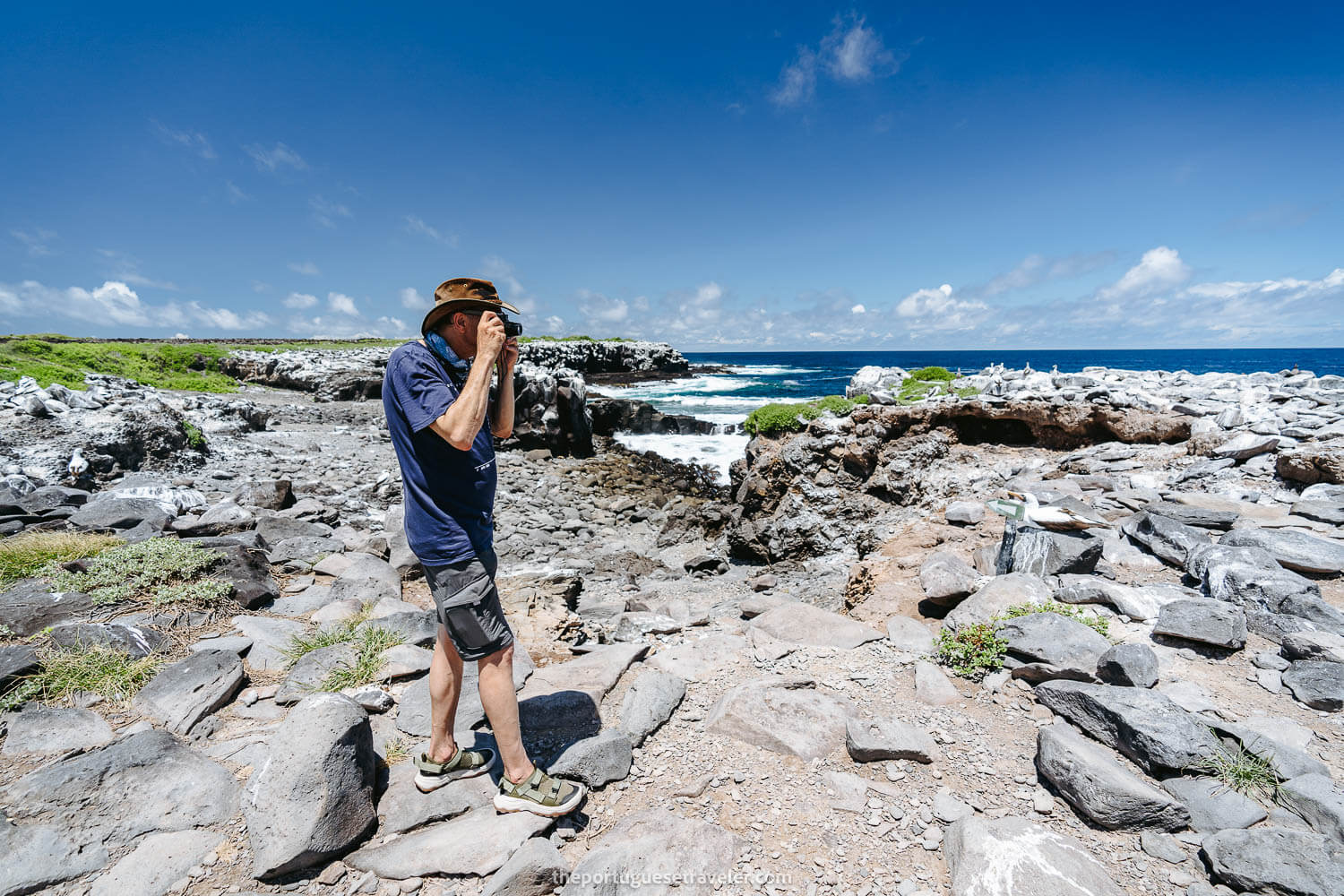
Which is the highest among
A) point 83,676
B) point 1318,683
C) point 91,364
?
point 91,364

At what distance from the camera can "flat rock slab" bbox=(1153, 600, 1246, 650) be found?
4098 millimetres

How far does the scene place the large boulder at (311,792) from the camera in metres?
2.59

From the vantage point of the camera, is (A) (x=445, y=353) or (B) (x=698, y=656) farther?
(B) (x=698, y=656)

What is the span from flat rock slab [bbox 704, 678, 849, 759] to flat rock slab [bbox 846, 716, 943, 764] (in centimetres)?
17

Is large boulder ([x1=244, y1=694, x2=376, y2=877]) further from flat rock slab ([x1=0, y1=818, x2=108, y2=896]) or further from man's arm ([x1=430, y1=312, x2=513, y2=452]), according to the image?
man's arm ([x1=430, y1=312, x2=513, y2=452])

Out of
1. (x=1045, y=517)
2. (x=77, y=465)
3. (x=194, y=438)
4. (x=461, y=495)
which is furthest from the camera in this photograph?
(x=194, y=438)

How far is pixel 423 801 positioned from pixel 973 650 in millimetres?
4185

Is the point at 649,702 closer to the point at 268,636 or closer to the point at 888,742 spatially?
the point at 888,742

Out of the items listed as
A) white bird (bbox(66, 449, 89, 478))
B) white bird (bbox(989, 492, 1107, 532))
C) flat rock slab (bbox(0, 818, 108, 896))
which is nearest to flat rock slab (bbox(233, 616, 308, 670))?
flat rock slab (bbox(0, 818, 108, 896))

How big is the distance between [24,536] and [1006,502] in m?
11.0

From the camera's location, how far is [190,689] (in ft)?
12.8

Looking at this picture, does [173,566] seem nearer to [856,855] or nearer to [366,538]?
[366,538]

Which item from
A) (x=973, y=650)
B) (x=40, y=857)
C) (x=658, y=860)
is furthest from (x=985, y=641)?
(x=40, y=857)

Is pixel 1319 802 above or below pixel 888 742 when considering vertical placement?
above
